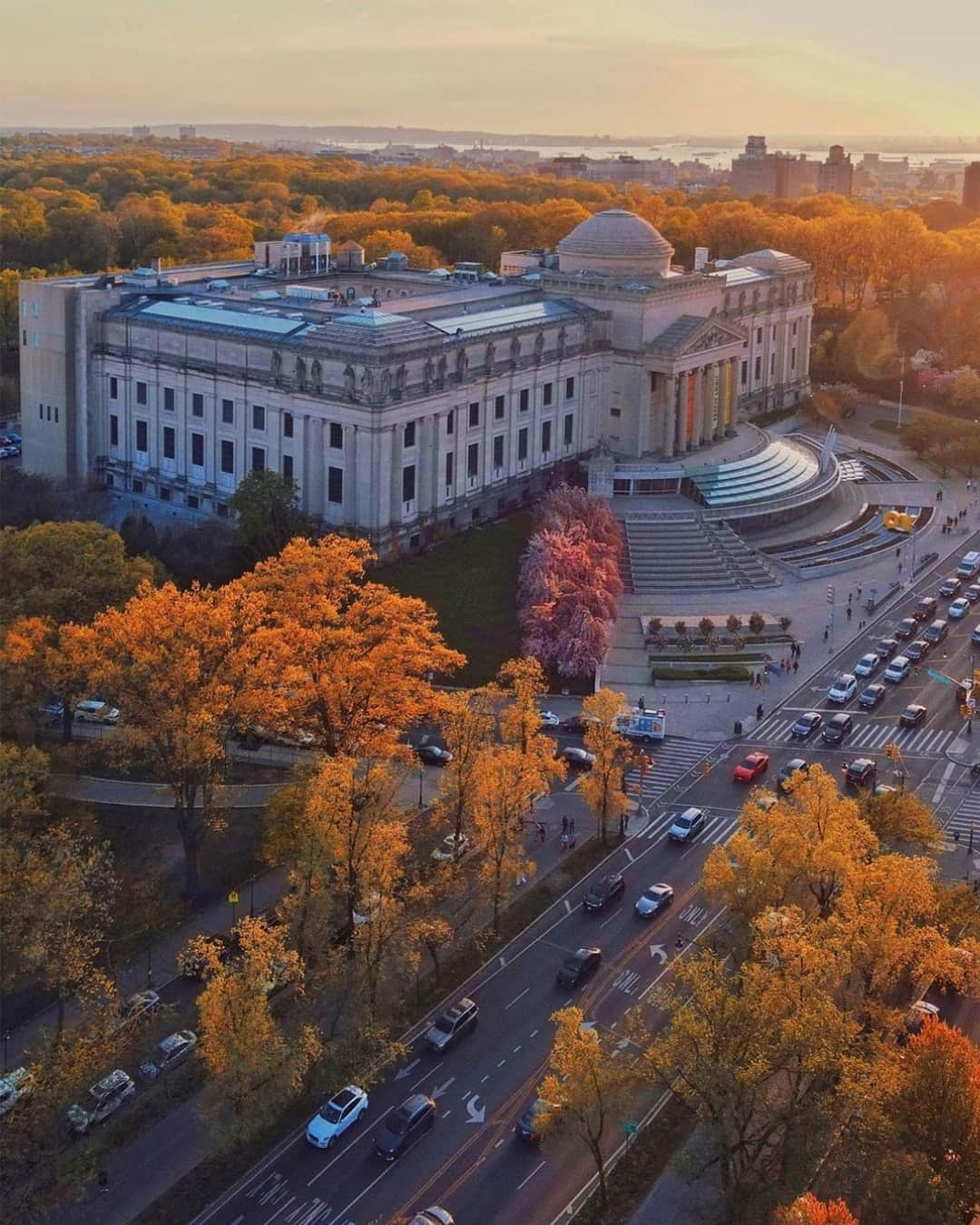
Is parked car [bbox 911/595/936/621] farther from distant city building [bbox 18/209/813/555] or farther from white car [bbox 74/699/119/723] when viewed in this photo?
white car [bbox 74/699/119/723]

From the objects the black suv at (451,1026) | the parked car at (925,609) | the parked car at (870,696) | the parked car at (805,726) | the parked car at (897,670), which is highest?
the parked car at (925,609)

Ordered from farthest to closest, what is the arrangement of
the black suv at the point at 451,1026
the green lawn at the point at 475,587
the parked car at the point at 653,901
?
1. the green lawn at the point at 475,587
2. the parked car at the point at 653,901
3. the black suv at the point at 451,1026

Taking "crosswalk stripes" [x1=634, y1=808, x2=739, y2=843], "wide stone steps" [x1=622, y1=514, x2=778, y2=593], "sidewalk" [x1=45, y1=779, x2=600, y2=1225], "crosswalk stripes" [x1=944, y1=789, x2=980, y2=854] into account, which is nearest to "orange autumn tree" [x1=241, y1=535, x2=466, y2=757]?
"crosswalk stripes" [x1=634, y1=808, x2=739, y2=843]

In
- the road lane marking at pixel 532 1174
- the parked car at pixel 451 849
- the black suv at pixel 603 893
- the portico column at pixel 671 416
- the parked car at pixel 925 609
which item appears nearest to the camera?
the road lane marking at pixel 532 1174

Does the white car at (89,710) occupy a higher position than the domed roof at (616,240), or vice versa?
the domed roof at (616,240)

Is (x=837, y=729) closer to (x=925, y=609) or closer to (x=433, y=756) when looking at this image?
(x=433, y=756)

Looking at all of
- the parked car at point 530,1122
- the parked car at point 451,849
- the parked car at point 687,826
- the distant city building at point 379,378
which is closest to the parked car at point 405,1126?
the parked car at point 530,1122

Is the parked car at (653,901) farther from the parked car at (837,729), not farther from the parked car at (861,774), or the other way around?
the parked car at (837,729)

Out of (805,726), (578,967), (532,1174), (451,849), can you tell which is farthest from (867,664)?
(532,1174)
